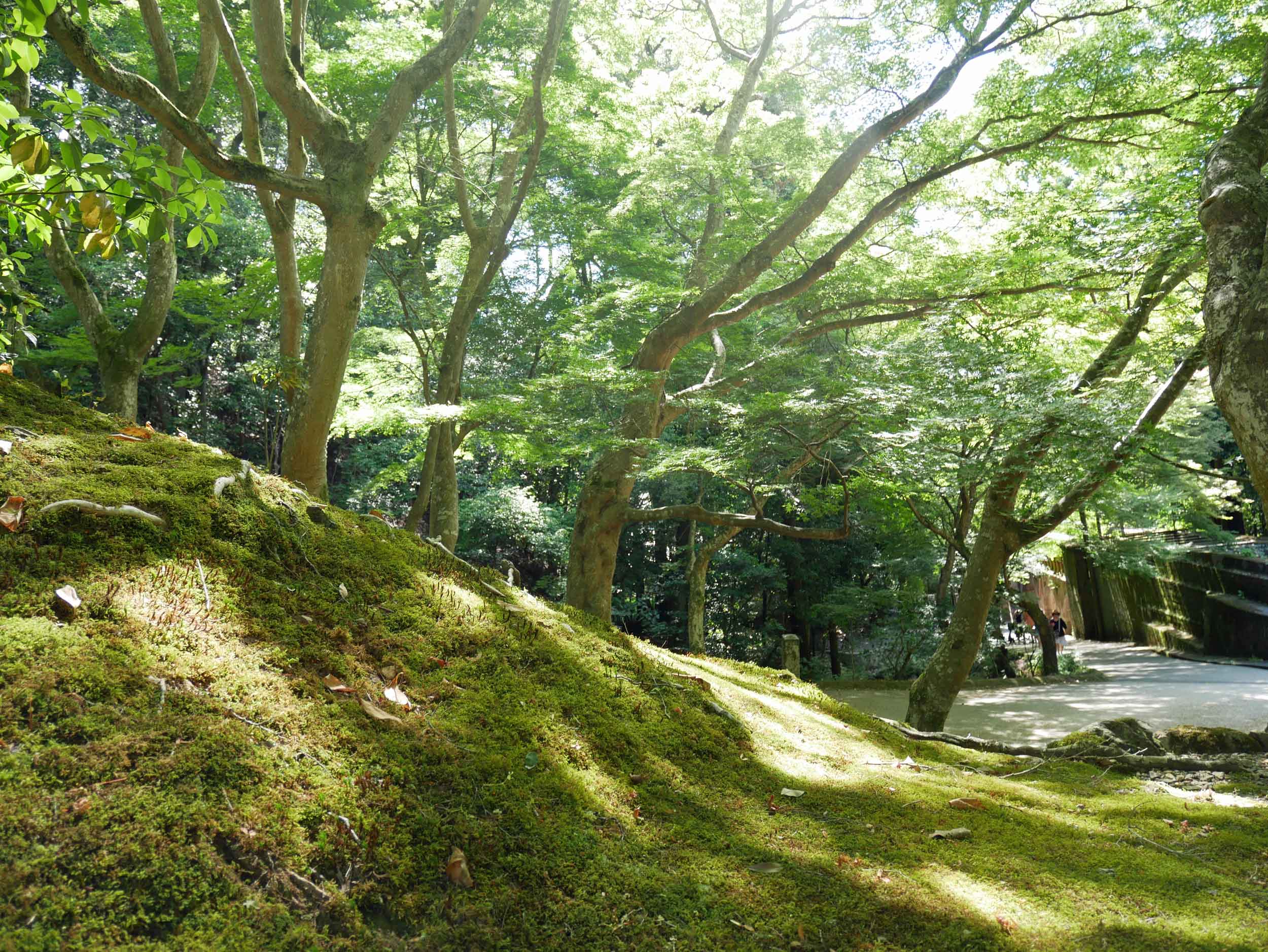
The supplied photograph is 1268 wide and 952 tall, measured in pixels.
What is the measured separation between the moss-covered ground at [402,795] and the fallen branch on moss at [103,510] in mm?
19

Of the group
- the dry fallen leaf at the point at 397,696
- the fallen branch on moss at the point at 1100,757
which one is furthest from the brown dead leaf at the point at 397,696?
the fallen branch on moss at the point at 1100,757

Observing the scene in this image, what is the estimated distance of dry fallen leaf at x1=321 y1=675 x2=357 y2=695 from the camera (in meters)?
1.81

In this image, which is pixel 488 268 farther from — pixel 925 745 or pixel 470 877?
pixel 470 877

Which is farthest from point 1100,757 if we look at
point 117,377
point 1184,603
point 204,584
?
point 1184,603

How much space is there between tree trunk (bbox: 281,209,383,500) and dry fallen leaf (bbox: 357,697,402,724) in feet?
8.39

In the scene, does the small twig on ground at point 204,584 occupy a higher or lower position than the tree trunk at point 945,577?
lower

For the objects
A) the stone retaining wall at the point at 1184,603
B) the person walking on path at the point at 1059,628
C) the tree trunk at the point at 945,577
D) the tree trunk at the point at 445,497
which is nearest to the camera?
the tree trunk at the point at 445,497

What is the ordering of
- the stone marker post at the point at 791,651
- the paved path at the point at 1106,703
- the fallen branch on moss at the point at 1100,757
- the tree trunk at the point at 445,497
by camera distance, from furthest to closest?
the stone marker post at the point at 791,651
the paved path at the point at 1106,703
the tree trunk at the point at 445,497
the fallen branch on moss at the point at 1100,757

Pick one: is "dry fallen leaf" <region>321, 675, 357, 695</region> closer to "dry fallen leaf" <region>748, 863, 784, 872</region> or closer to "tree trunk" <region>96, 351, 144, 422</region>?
"dry fallen leaf" <region>748, 863, 784, 872</region>

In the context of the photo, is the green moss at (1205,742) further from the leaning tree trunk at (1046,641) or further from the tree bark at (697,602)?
the leaning tree trunk at (1046,641)

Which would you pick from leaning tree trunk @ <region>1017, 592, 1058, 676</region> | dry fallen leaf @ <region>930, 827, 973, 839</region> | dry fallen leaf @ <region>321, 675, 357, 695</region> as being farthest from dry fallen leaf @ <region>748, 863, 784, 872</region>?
leaning tree trunk @ <region>1017, 592, 1058, 676</region>

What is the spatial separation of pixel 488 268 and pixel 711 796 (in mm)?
6367

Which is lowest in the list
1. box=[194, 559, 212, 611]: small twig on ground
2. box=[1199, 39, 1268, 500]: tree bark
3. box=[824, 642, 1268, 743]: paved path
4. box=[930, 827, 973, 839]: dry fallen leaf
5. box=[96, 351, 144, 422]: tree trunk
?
box=[824, 642, 1268, 743]: paved path

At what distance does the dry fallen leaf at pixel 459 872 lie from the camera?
145 centimetres
